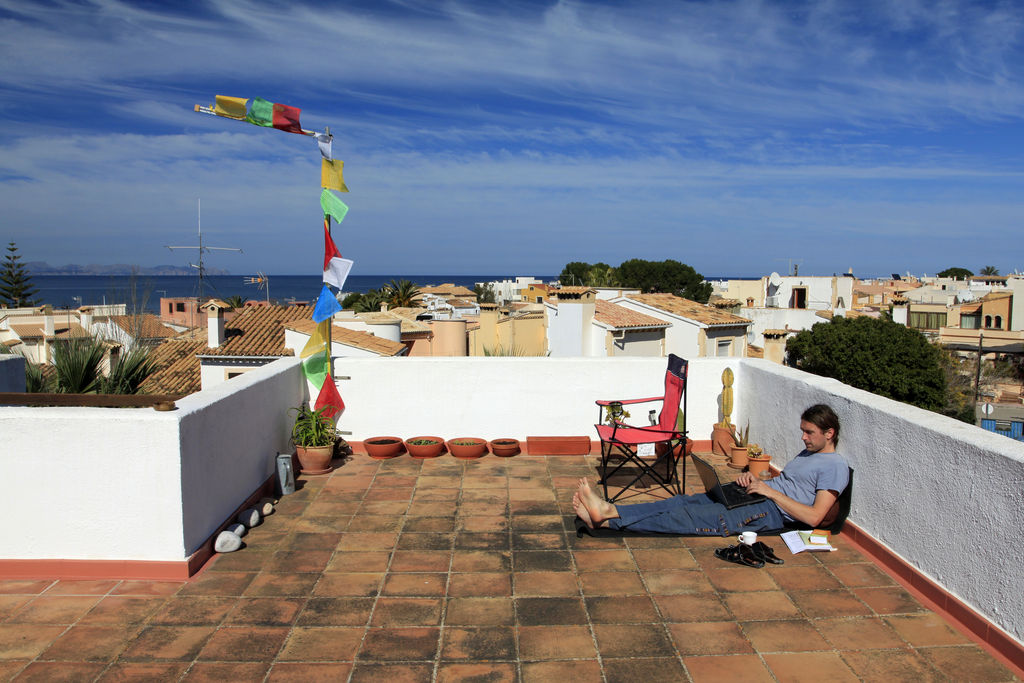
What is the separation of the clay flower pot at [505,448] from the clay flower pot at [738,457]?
1862 mm

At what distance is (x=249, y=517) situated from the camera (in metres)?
4.07

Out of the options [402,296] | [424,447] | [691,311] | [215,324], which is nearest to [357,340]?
[215,324]

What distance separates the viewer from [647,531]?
3859 mm

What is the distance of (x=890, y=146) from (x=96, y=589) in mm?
50633

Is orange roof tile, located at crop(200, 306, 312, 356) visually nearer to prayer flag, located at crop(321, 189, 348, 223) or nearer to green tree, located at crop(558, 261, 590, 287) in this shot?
prayer flag, located at crop(321, 189, 348, 223)

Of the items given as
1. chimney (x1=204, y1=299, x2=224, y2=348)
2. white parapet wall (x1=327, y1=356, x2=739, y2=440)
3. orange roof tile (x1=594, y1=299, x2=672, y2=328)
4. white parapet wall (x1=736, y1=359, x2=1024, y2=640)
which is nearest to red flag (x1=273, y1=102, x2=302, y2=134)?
white parapet wall (x1=327, y1=356, x2=739, y2=440)

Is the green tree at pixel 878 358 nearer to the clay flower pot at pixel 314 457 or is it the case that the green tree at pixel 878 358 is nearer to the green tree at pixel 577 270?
the clay flower pot at pixel 314 457

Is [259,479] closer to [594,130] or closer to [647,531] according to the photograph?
[647,531]

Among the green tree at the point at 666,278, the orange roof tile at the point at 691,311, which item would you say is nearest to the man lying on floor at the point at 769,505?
the orange roof tile at the point at 691,311

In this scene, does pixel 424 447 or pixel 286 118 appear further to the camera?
pixel 424 447

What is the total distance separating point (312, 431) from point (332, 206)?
192 cm

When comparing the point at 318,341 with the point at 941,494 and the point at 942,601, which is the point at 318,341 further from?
the point at 942,601

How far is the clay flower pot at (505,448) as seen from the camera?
5676 mm

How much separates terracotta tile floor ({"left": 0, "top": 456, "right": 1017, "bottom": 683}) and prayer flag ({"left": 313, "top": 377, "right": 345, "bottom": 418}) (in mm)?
1642
